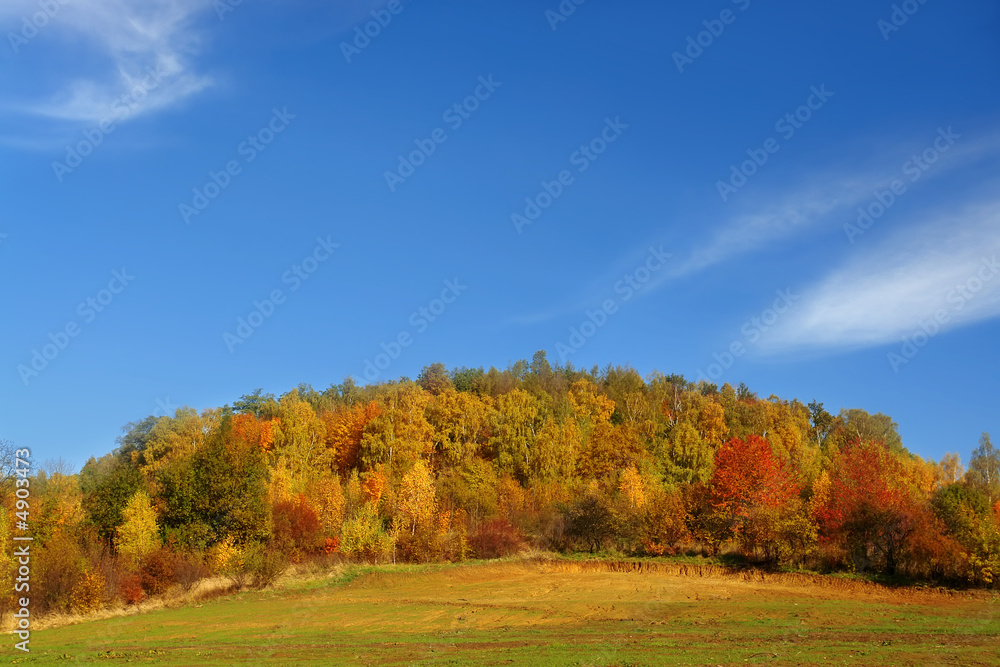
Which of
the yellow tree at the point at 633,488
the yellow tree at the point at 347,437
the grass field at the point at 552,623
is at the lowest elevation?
the grass field at the point at 552,623

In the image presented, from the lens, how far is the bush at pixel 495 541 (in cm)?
6419

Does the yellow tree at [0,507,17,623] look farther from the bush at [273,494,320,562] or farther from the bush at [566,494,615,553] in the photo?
the bush at [566,494,615,553]

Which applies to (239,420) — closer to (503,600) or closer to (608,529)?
(608,529)

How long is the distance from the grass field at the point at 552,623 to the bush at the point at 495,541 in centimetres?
639

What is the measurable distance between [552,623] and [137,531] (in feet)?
112

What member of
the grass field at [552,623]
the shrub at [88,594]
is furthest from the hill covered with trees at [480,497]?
the grass field at [552,623]

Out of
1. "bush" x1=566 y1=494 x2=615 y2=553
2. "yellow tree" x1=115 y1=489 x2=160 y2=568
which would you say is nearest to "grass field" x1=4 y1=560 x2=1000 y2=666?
"bush" x1=566 y1=494 x2=615 y2=553

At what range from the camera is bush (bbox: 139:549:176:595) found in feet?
161

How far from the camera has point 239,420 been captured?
3644 inches

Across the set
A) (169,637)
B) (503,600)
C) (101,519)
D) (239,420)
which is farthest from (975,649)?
(239,420)

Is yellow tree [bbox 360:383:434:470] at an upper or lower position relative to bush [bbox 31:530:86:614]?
upper

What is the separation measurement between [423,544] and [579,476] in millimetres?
22308

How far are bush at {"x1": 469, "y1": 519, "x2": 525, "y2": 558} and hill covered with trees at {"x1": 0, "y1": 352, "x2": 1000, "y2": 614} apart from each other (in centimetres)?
19

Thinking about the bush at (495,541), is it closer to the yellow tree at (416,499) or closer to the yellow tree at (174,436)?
the yellow tree at (416,499)
